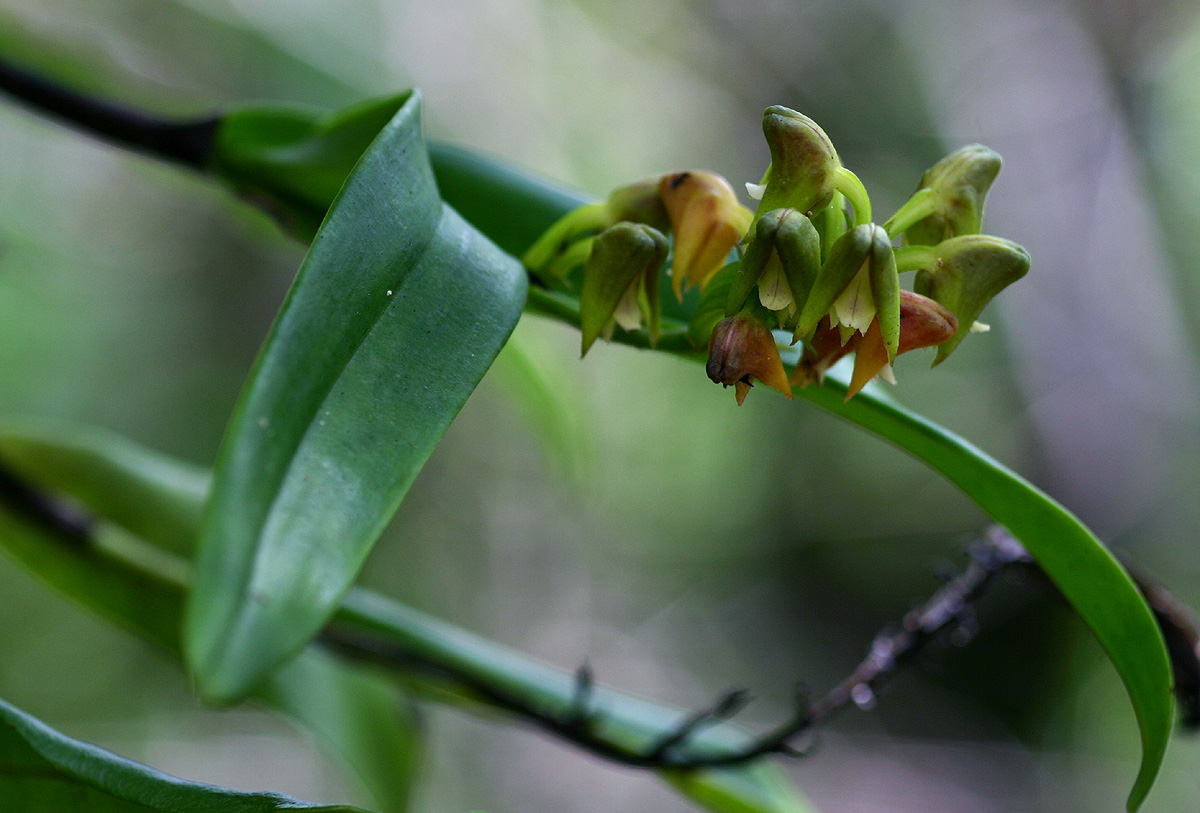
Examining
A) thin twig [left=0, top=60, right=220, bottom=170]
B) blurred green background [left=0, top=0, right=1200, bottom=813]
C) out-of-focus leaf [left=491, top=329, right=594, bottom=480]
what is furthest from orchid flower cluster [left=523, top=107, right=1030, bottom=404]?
blurred green background [left=0, top=0, right=1200, bottom=813]

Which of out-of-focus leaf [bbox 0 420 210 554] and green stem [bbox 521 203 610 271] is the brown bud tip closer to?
green stem [bbox 521 203 610 271]

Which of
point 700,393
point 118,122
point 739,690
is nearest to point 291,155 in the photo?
point 118,122

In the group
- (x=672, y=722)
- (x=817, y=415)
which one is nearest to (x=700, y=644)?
(x=817, y=415)

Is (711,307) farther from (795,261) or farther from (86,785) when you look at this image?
(86,785)

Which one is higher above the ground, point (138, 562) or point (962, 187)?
point (962, 187)

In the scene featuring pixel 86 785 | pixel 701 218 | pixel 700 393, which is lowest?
pixel 700 393

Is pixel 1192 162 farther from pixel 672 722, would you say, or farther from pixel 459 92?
pixel 672 722
